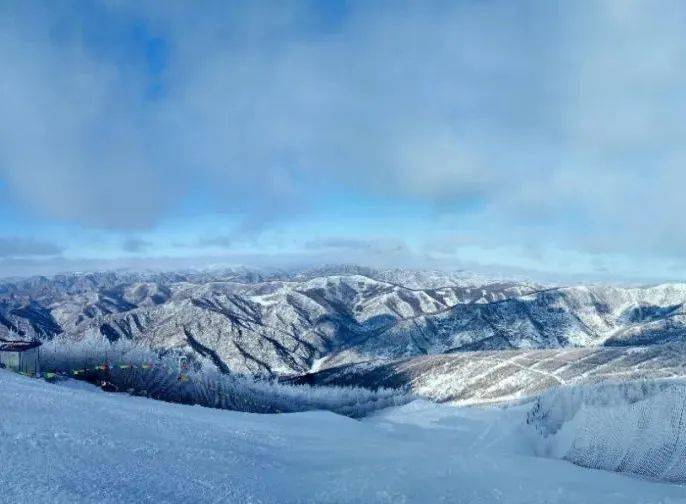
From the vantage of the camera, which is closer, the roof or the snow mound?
the snow mound

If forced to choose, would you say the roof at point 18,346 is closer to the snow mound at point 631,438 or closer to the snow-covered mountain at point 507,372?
the snow mound at point 631,438

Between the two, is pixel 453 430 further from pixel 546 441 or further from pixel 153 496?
pixel 153 496

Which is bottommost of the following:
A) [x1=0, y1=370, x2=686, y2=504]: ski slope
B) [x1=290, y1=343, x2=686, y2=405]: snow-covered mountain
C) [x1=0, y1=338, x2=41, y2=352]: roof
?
[x1=290, y1=343, x2=686, y2=405]: snow-covered mountain

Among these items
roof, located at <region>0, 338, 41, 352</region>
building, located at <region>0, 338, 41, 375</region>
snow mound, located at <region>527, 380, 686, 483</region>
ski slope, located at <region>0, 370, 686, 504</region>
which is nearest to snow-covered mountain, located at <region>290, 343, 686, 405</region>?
snow mound, located at <region>527, 380, 686, 483</region>

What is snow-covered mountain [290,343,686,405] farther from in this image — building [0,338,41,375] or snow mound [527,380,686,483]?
building [0,338,41,375]

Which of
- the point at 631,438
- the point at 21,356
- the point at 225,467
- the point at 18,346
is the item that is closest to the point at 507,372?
the point at 631,438
